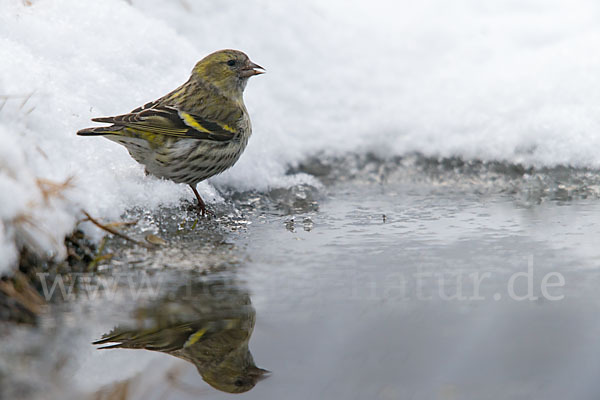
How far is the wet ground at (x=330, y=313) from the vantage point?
2096 mm

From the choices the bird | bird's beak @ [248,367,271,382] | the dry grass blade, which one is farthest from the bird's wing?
bird's beak @ [248,367,271,382]

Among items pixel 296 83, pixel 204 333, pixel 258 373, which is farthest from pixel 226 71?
pixel 258 373

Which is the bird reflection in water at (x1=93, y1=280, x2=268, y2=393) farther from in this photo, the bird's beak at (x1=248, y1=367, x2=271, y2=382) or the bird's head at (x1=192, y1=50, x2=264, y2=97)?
the bird's head at (x1=192, y1=50, x2=264, y2=97)

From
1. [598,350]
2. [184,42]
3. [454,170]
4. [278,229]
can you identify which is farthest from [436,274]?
[184,42]

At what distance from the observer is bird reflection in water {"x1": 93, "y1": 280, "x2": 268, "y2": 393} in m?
2.19

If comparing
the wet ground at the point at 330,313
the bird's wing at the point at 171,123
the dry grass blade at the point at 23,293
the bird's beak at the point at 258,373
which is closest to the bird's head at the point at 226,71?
the bird's wing at the point at 171,123

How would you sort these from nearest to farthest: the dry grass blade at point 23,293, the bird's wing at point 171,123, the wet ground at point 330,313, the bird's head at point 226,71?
the wet ground at point 330,313 < the dry grass blade at point 23,293 < the bird's wing at point 171,123 < the bird's head at point 226,71

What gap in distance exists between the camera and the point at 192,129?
4277mm

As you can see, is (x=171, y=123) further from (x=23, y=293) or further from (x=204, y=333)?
(x=204, y=333)

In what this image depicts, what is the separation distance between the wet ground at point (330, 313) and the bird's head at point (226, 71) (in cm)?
124

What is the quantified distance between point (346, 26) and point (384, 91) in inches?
49.8

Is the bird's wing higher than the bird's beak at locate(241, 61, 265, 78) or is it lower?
lower

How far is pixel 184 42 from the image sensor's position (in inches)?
229

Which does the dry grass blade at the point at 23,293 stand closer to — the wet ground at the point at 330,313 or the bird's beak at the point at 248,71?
the wet ground at the point at 330,313
